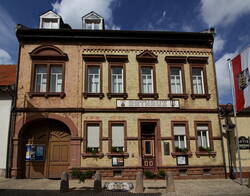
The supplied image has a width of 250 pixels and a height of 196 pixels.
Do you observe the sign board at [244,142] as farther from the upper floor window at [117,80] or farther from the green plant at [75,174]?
the green plant at [75,174]

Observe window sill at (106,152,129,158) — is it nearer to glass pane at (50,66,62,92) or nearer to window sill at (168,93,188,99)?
window sill at (168,93,188,99)

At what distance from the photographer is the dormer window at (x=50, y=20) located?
15.6m

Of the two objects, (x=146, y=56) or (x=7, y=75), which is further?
(x=7, y=75)

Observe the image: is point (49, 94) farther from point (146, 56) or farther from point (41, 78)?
point (146, 56)

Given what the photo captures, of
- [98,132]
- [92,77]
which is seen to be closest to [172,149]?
[98,132]

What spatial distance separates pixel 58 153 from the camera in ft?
44.4

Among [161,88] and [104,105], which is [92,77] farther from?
[161,88]

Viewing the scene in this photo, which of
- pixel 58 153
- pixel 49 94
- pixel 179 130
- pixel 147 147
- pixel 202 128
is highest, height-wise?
pixel 49 94

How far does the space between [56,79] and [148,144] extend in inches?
279

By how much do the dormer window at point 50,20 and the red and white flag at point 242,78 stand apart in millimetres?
11597

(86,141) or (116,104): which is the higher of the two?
(116,104)

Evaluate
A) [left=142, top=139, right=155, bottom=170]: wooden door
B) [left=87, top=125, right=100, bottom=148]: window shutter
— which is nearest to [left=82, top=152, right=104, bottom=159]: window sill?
[left=87, top=125, right=100, bottom=148]: window shutter

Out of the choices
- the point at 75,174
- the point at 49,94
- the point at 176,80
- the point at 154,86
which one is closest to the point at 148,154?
the point at 154,86

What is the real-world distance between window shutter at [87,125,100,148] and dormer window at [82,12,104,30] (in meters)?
7.16
